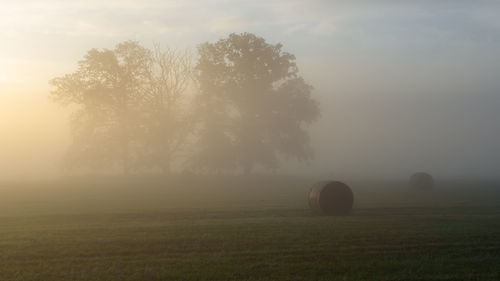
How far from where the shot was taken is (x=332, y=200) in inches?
879

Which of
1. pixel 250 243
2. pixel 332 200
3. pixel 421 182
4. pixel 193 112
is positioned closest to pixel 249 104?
pixel 193 112

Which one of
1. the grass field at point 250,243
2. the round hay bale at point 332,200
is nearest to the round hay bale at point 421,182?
the grass field at point 250,243

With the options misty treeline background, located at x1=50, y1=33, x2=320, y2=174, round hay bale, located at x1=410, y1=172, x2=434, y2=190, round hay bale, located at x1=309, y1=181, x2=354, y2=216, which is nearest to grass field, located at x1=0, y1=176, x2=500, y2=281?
round hay bale, located at x1=309, y1=181, x2=354, y2=216

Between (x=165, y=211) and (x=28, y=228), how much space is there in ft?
21.7

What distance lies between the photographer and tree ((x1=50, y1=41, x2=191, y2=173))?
5269 centimetres

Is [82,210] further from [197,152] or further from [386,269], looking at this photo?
[197,152]

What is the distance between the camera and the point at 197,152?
53344 mm

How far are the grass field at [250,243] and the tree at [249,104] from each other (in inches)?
1144

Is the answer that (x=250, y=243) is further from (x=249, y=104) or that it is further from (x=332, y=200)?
(x=249, y=104)

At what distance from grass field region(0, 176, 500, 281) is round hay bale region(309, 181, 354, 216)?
2.27 ft

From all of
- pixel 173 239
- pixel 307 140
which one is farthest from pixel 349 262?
pixel 307 140

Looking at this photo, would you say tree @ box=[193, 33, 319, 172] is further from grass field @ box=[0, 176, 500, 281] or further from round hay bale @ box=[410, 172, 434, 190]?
grass field @ box=[0, 176, 500, 281]

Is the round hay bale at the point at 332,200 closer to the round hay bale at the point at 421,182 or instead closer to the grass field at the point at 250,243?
the grass field at the point at 250,243

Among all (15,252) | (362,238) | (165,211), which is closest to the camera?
(15,252)
